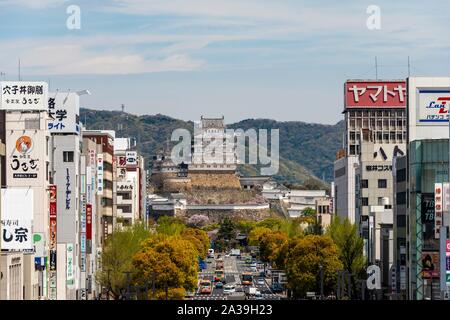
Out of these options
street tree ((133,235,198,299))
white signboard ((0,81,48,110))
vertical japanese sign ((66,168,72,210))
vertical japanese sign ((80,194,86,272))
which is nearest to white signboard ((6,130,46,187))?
white signboard ((0,81,48,110))

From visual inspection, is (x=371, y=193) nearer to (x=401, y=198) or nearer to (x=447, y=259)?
(x=401, y=198)

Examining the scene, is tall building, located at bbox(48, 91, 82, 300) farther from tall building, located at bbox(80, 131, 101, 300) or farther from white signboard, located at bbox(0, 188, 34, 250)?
white signboard, located at bbox(0, 188, 34, 250)

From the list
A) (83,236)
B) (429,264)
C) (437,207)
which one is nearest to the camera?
(437,207)

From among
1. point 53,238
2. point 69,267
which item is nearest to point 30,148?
point 53,238

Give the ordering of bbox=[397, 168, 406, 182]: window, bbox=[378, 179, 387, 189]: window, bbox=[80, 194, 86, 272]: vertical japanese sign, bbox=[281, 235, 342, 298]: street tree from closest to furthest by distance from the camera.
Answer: bbox=[397, 168, 406, 182]: window → bbox=[80, 194, 86, 272]: vertical japanese sign → bbox=[281, 235, 342, 298]: street tree → bbox=[378, 179, 387, 189]: window

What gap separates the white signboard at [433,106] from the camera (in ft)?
297

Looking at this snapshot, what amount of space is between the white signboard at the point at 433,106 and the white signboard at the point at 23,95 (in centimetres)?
2733

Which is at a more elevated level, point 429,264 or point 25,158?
point 25,158

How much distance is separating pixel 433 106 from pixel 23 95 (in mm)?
29928

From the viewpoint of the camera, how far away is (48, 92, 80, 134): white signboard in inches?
4272

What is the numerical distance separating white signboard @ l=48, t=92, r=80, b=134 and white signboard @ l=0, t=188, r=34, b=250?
1157 inches

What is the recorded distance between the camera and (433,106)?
300 feet

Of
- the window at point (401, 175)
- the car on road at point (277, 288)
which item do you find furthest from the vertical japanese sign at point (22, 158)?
the car on road at point (277, 288)
